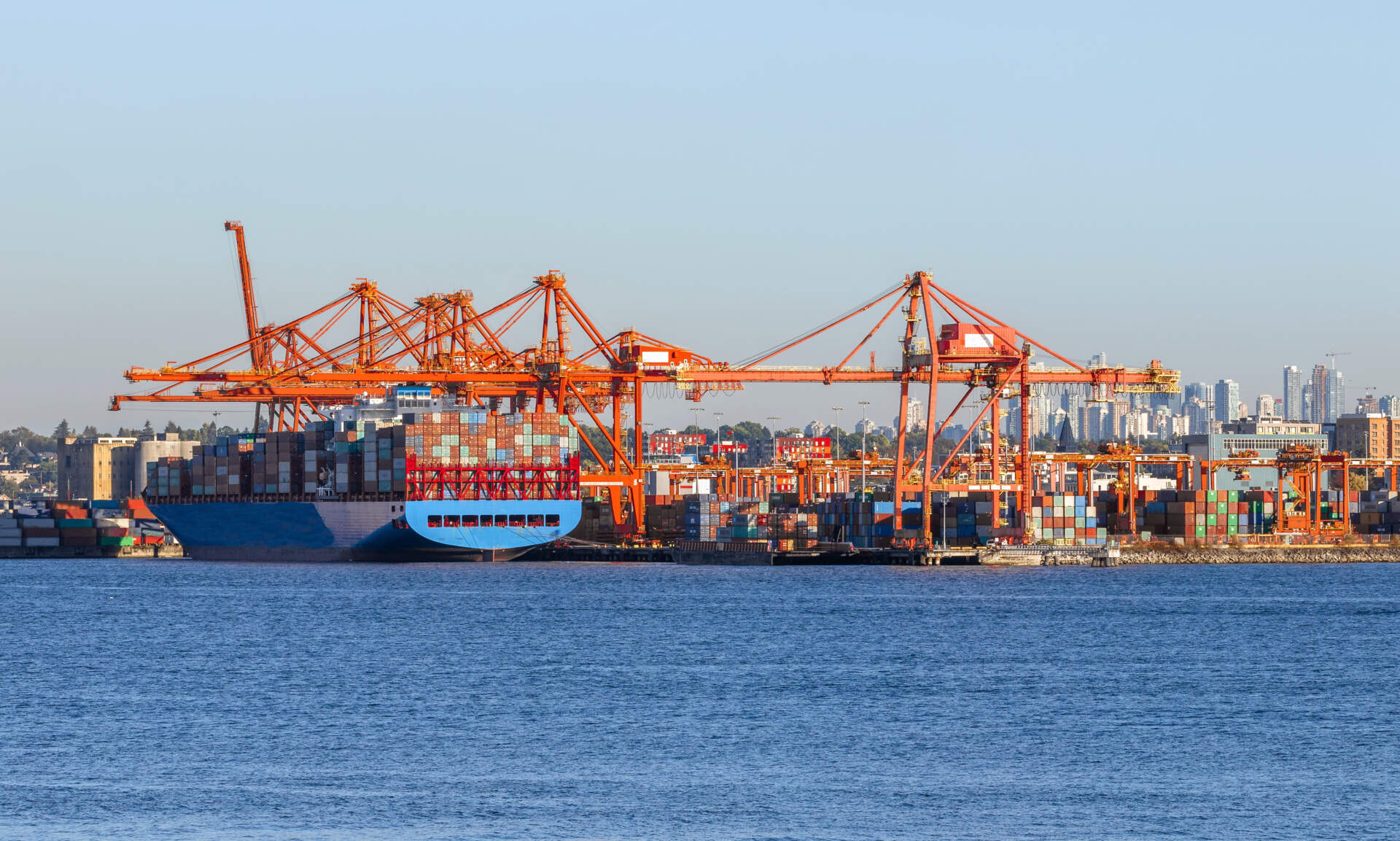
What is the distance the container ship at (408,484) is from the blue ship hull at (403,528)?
2.7 inches

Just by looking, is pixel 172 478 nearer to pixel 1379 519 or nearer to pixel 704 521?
pixel 704 521

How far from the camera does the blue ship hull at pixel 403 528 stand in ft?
295

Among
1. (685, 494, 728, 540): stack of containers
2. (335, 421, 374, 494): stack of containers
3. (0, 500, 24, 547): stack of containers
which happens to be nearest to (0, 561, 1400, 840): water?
(335, 421, 374, 494): stack of containers

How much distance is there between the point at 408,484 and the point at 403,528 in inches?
106

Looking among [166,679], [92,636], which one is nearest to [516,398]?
[92,636]

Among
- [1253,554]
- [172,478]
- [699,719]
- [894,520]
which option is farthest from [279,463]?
[699,719]

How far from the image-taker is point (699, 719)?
117 ft

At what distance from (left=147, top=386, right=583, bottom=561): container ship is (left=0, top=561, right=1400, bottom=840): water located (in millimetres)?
22990

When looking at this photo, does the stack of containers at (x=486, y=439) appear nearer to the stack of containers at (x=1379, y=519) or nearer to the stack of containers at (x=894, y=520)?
the stack of containers at (x=894, y=520)

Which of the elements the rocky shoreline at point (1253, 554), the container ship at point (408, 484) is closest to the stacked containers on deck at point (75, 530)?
the container ship at point (408, 484)

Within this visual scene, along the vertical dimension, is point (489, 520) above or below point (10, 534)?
above

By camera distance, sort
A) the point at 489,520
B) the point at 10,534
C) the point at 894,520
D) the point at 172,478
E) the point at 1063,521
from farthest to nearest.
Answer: the point at 10,534
the point at 172,478
the point at 1063,521
the point at 894,520
the point at 489,520

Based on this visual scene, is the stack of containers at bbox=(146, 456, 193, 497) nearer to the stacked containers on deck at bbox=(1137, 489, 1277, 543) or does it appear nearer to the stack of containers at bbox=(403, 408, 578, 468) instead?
the stack of containers at bbox=(403, 408, 578, 468)

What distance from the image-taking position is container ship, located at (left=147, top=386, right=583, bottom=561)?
89188 millimetres
